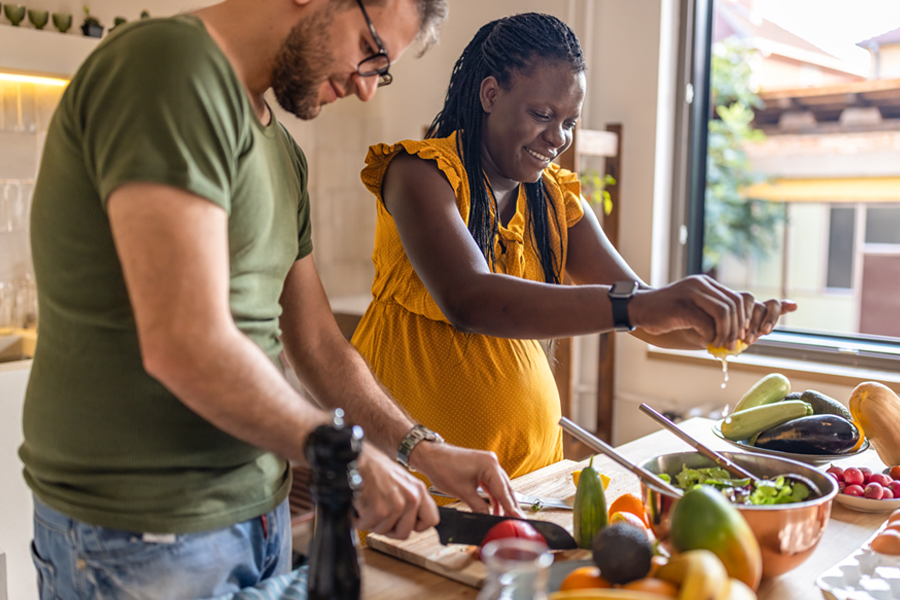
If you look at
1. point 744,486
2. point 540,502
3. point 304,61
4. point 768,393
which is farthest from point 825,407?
point 304,61

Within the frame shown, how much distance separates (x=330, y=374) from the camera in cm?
116

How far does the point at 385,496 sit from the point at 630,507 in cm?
43

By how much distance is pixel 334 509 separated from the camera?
2.35 feet

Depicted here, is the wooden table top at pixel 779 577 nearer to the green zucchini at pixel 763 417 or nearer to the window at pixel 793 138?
the green zucchini at pixel 763 417

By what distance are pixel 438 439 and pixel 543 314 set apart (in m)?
0.25

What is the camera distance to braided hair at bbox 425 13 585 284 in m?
1.41

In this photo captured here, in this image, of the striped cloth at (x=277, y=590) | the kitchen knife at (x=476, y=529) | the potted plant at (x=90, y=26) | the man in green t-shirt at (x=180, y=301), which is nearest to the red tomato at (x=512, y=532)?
the kitchen knife at (x=476, y=529)

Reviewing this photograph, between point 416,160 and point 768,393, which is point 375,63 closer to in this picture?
point 416,160

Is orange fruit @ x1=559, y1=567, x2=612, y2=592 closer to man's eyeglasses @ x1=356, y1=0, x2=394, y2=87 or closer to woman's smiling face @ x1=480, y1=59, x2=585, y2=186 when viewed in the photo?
man's eyeglasses @ x1=356, y1=0, x2=394, y2=87

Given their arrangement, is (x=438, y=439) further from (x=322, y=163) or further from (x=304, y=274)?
(x=322, y=163)

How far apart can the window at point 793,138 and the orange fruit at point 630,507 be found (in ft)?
5.73

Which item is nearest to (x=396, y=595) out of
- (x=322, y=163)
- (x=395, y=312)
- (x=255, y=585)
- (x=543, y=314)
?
(x=255, y=585)

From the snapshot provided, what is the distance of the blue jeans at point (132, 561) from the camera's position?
838 millimetres

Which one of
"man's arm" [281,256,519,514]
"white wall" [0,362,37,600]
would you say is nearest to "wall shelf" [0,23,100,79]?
"white wall" [0,362,37,600]
